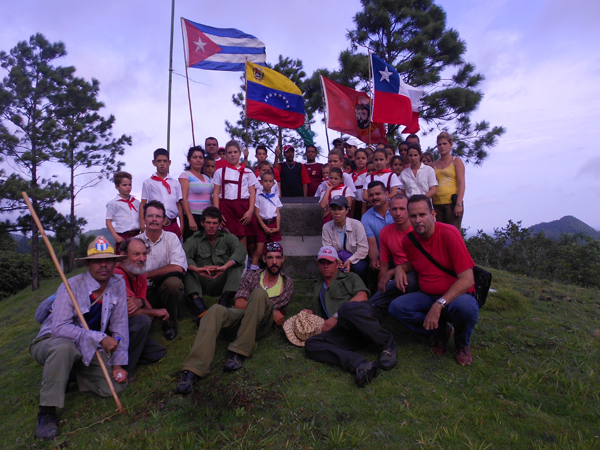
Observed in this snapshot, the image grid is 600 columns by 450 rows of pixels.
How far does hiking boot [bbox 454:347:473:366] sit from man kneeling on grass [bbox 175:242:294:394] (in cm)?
186

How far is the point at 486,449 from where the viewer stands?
233 centimetres

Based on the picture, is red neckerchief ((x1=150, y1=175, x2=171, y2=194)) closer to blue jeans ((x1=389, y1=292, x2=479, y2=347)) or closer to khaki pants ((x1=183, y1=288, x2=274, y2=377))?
khaki pants ((x1=183, y1=288, x2=274, y2=377))

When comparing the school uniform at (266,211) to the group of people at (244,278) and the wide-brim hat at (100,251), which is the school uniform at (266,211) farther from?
the wide-brim hat at (100,251)

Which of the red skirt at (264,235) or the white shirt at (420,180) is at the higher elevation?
the white shirt at (420,180)

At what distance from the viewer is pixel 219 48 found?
7.37m

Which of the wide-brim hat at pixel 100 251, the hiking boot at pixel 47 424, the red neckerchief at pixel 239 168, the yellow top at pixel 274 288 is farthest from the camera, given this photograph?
the red neckerchief at pixel 239 168

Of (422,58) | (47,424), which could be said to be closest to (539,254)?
(422,58)

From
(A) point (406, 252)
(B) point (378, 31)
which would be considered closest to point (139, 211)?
(A) point (406, 252)

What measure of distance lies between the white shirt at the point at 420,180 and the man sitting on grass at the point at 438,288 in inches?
72.3

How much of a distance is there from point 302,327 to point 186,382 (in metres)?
1.28

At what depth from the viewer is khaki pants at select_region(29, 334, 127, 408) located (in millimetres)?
2758

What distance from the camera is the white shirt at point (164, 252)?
4.29 meters

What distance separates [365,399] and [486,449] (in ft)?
2.90

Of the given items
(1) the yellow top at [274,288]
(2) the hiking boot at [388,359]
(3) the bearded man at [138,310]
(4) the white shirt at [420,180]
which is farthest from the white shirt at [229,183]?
(2) the hiking boot at [388,359]
